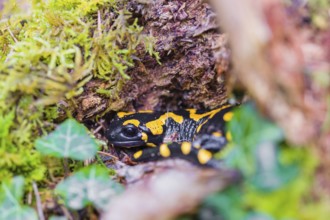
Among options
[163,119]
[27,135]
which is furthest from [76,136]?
[163,119]

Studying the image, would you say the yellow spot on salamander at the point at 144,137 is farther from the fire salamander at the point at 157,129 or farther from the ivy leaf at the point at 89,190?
the ivy leaf at the point at 89,190

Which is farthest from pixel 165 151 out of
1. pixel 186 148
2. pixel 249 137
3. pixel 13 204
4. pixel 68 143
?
pixel 249 137

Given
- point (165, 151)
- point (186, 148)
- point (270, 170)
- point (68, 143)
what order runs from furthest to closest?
point (165, 151) → point (186, 148) → point (68, 143) → point (270, 170)

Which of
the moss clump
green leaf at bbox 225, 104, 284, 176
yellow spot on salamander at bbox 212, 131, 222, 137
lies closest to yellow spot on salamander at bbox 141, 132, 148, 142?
the moss clump

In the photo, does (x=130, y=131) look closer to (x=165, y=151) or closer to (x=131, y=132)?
(x=131, y=132)

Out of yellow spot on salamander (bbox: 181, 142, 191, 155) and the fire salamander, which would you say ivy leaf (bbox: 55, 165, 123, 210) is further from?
the fire salamander
